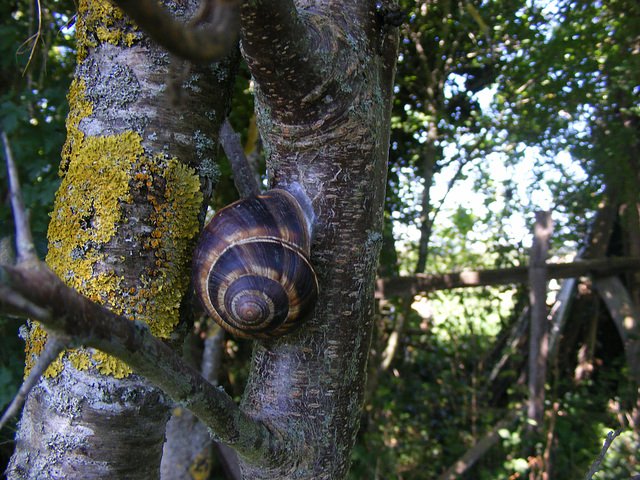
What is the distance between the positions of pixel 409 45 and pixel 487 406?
350cm

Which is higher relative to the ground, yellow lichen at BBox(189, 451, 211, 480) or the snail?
the snail

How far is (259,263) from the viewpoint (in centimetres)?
99

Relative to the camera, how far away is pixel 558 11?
348 centimetres

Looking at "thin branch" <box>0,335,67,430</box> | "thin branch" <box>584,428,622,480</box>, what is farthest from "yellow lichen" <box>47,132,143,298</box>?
"thin branch" <box>584,428,622,480</box>

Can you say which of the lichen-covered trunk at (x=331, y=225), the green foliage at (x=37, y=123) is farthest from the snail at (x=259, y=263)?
the green foliage at (x=37, y=123)

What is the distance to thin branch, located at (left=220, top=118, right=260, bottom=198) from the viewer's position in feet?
4.08

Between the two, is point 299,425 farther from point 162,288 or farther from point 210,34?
point 210,34

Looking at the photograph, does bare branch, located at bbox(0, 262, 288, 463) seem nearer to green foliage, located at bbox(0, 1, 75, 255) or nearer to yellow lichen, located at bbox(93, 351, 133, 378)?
yellow lichen, located at bbox(93, 351, 133, 378)

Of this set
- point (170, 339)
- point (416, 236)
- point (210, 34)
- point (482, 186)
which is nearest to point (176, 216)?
point (170, 339)

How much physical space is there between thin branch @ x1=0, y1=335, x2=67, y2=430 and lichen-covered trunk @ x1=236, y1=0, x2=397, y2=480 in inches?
22.6

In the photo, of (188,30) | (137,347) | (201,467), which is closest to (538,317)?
(201,467)

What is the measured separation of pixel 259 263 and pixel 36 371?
0.58 meters

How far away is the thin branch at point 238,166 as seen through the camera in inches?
48.9

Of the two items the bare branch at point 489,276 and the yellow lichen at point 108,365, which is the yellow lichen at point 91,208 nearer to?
the yellow lichen at point 108,365
